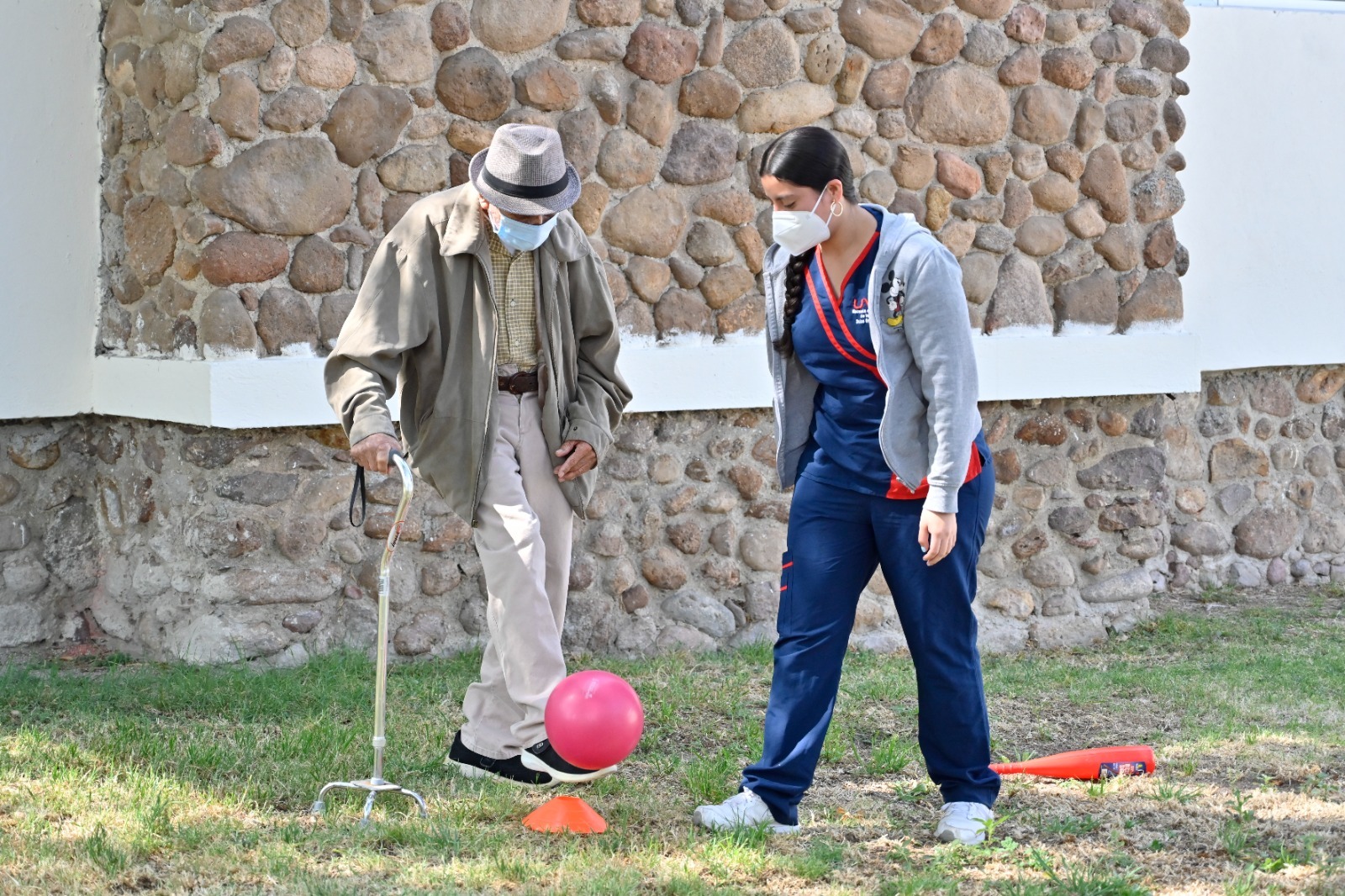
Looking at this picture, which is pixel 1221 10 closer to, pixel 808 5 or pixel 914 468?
pixel 808 5

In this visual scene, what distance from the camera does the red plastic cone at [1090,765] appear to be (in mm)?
4328

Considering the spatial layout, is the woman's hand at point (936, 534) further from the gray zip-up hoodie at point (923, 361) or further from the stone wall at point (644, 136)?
the stone wall at point (644, 136)

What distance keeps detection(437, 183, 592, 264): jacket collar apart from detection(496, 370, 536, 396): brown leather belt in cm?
35

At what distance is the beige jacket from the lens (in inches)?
157

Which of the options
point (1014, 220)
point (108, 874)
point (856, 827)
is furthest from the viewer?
point (1014, 220)

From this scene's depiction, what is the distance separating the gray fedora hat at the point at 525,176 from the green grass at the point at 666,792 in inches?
62.8

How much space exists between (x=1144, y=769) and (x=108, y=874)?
291 cm

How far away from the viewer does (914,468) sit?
11.5 feet

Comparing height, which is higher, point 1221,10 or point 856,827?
point 1221,10

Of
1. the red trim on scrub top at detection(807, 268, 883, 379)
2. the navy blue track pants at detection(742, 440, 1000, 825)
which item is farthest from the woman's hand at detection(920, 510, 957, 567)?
the red trim on scrub top at detection(807, 268, 883, 379)

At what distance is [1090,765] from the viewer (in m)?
4.33

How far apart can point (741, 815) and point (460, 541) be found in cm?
240

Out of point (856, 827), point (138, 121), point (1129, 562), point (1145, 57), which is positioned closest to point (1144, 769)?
point (856, 827)

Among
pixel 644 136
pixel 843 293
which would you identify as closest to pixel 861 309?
pixel 843 293
